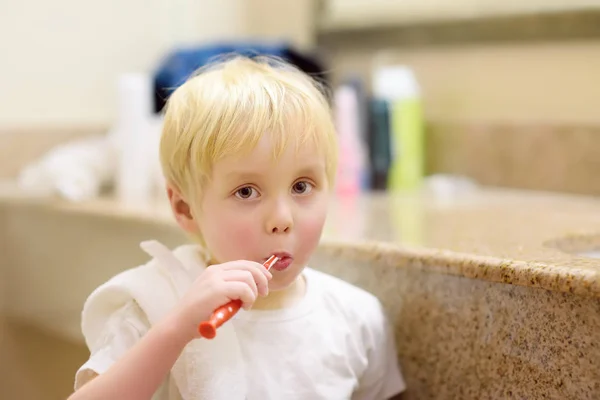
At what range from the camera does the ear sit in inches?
32.7

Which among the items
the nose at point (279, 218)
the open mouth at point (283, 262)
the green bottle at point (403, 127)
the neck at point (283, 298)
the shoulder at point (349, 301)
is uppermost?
the nose at point (279, 218)

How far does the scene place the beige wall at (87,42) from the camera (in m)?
1.57

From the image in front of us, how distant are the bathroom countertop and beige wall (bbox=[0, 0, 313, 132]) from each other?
0.22 m

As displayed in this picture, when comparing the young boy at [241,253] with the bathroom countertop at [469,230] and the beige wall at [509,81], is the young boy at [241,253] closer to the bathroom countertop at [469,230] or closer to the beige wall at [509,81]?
the bathroom countertop at [469,230]

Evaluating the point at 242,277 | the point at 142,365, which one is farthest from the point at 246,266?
the point at 142,365

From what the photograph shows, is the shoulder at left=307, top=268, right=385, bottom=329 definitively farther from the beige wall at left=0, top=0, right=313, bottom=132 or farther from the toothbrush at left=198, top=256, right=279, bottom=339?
the beige wall at left=0, top=0, right=313, bottom=132

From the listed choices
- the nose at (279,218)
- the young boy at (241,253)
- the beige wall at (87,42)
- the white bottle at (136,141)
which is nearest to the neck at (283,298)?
the young boy at (241,253)

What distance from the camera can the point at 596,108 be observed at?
4.50 feet

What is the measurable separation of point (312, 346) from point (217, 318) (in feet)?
0.68

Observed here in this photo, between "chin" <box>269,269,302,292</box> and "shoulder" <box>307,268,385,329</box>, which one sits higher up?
"chin" <box>269,269,302,292</box>

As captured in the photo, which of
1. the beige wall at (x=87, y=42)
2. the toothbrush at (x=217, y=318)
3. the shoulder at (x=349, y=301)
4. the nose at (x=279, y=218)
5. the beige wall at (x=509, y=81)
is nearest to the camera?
the toothbrush at (x=217, y=318)

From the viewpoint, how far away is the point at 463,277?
2.79 feet

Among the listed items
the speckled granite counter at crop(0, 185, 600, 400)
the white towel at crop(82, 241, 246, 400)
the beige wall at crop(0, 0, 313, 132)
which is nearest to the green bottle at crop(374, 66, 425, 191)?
the speckled granite counter at crop(0, 185, 600, 400)

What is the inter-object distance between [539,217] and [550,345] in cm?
41
